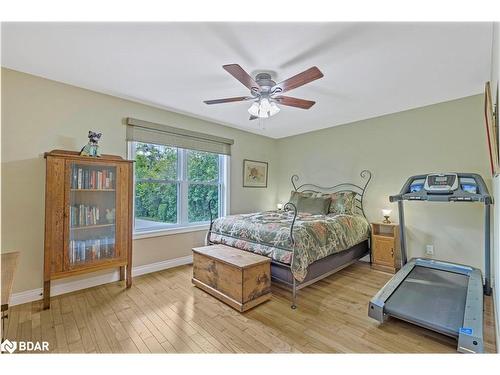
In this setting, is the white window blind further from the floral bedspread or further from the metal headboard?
the metal headboard

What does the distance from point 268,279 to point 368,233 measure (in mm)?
2170

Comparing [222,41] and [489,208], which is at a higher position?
[222,41]

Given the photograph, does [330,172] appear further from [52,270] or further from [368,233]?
[52,270]

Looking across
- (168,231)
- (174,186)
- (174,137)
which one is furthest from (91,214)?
(174,137)

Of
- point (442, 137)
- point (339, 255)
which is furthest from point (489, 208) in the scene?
point (339, 255)

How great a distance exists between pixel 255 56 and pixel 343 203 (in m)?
2.85

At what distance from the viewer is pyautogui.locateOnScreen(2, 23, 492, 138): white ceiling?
1805 millimetres

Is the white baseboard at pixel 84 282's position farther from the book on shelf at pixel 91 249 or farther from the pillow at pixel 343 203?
the pillow at pixel 343 203

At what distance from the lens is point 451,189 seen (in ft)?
8.64

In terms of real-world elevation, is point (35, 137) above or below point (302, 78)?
below

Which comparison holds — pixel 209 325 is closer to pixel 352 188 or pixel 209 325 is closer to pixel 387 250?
pixel 387 250

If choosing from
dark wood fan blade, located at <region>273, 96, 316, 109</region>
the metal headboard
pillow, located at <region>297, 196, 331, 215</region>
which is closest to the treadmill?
the metal headboard

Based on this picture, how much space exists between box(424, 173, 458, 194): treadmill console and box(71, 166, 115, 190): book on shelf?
383cm
